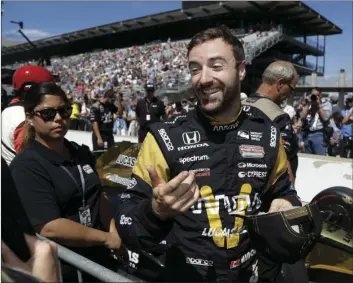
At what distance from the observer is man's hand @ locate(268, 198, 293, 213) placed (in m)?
1.66

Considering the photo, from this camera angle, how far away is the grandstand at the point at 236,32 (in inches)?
1132

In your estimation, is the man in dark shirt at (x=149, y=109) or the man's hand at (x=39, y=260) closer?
the man's hand at (x=39, y=260)

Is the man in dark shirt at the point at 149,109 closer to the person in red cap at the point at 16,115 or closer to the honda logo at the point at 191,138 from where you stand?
the person in red cap at the point at 16,115

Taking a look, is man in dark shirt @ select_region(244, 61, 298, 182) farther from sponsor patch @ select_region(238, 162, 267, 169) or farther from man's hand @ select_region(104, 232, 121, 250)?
man's hand @ select_region(104, 232, 121, 250)

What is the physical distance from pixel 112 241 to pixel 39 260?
1398mm

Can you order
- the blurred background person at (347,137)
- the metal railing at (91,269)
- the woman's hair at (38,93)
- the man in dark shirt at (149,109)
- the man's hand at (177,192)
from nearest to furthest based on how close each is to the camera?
the metal railing at (91,269)
the man's hand at (177,192)
the woman's hair at (38,93)
the man in dark shirt at (149,109)
the blurred background person at (347,137)

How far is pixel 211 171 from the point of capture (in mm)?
1553

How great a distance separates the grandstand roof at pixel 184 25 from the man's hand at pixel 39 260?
30.3 meters

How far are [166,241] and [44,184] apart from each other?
28.6 inches

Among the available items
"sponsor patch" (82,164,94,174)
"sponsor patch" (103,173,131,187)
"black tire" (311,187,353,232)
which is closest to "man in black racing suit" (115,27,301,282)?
"sponsor patch" (82,164,94,174)

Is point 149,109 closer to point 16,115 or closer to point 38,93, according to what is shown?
point 16,115

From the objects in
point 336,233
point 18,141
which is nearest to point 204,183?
point 18,141

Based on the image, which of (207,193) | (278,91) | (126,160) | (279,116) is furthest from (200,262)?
(278,91)

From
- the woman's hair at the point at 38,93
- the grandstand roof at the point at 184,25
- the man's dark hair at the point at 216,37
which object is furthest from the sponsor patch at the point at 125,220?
the grandstand roof at the point at 184,25
